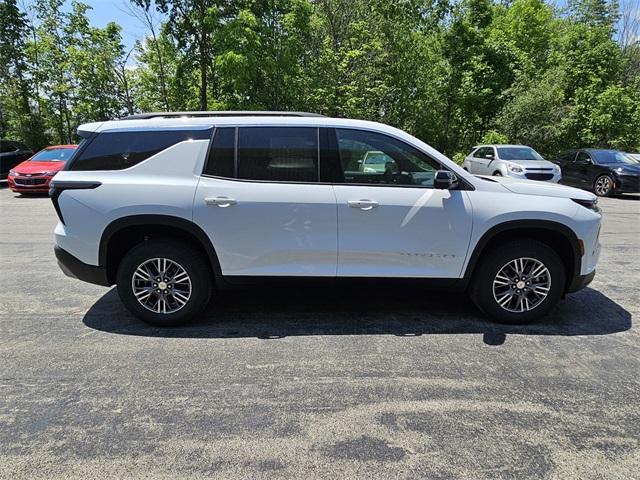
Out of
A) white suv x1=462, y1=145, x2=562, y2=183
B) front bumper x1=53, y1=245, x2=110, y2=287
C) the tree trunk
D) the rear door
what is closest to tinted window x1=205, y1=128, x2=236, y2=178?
the rear door

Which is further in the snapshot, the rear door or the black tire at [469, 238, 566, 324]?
the black tire at [469, 238, 566, 324]

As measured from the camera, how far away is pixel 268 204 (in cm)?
397

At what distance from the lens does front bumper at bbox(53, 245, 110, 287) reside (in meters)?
4.15

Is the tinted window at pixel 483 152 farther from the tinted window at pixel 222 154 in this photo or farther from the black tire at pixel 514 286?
the tinted window at pixel 222 154

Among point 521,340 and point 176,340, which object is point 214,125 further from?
point 521,340

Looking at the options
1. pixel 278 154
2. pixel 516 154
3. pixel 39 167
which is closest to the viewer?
pixel 278 154

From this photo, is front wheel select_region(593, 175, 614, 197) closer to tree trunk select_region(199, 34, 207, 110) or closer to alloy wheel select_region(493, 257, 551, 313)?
alloy wheel select_region(493, 257, 551, 313)

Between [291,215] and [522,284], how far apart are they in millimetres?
2251

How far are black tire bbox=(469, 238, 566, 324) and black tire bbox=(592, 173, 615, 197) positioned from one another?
1309 centimetres

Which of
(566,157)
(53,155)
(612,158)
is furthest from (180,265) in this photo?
(566,157)

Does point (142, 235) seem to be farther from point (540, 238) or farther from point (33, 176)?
point (33, 176)

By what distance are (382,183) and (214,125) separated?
163 centimetres

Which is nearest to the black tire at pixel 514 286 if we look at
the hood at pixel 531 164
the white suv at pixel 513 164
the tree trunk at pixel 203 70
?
the white suv at pixel 513 164

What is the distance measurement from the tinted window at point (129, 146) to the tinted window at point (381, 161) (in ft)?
4.26
